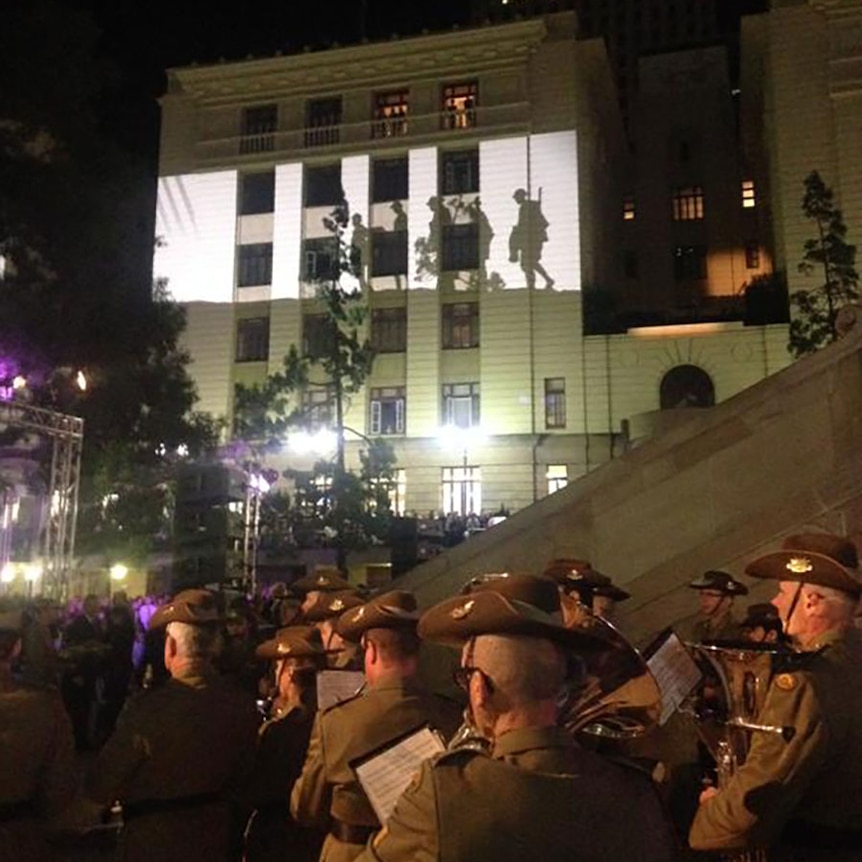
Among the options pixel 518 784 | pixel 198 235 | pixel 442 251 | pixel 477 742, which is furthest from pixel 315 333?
pixel 518 784

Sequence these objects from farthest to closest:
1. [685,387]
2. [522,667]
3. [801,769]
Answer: [685,387] < [801,769] < [522,667]

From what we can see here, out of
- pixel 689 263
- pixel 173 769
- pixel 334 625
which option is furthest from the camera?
pixel 689 263

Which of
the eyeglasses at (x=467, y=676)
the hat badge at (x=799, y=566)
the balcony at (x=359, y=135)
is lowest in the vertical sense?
the eyeglasses at (x=467, y=676)

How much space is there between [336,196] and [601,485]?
3236 cm

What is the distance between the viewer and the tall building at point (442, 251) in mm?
36438

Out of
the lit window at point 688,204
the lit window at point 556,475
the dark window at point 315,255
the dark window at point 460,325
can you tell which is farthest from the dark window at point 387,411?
the lit window at point 688,204

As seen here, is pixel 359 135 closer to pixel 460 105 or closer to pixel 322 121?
pixel 322 121

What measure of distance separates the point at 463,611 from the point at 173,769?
246 cm

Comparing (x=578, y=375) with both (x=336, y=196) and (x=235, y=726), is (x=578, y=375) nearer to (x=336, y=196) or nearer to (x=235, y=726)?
(x=336, y=196)

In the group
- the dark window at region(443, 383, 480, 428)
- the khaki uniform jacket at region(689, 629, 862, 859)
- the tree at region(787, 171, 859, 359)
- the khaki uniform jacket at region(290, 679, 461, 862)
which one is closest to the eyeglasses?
the khaki uniform jacket at region(290, 679, 461, 862)

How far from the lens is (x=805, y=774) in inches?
129

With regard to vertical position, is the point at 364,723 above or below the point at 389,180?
below

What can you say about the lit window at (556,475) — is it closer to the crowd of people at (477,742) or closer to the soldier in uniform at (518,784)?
the crowd of people at (477,742)

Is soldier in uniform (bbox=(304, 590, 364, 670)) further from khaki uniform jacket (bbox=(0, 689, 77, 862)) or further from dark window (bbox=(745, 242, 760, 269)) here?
dark window (bbox=(745, 242, 760, 269))
